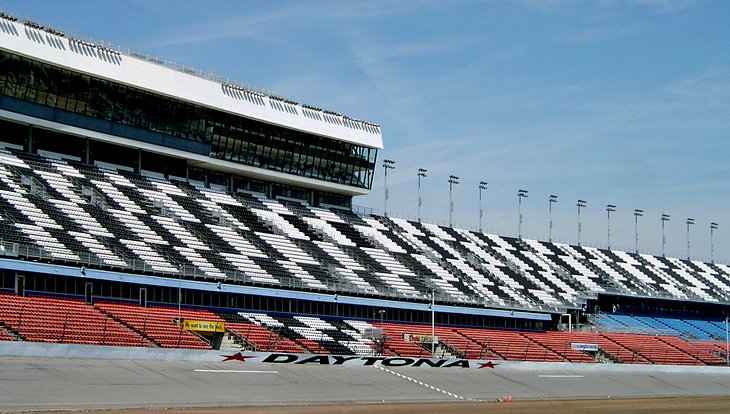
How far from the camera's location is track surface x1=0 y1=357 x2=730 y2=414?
4656 cm

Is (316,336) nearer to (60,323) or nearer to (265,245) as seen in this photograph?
(265,245)

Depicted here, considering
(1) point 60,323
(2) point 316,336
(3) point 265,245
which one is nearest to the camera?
(1) point 60,323

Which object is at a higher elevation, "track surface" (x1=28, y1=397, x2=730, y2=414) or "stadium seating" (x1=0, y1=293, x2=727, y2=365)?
"stadium seating" (x1=0, y1=293, x2=727, y2=365)

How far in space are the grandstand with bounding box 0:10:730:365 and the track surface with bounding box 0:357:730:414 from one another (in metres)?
4.90

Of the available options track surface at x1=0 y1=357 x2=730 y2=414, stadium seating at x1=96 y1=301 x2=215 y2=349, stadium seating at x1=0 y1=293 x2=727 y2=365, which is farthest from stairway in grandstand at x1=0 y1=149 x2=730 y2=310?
track surface at x1=0 y1=357 x2=730 y2=414

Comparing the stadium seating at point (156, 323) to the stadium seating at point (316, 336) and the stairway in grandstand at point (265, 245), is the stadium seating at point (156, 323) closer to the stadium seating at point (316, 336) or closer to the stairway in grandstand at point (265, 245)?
the stadium seating at point (316, 336)

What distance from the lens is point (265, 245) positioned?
280ft

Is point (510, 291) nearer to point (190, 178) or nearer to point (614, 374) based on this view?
point (614, 374)

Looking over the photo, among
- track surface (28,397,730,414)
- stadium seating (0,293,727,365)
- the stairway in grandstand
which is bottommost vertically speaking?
track surface (28,397,730,414)

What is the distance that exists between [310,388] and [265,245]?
28954mm

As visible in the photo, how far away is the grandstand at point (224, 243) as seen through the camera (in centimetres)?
6631

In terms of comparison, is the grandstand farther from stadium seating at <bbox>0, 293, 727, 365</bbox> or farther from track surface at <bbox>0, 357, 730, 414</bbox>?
track surface at <bbox>0, 357, 730, 414</bbox>

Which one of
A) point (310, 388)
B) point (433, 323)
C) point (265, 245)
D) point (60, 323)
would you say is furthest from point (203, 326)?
point (433, 323)

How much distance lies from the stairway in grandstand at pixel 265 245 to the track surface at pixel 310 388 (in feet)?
37.6
